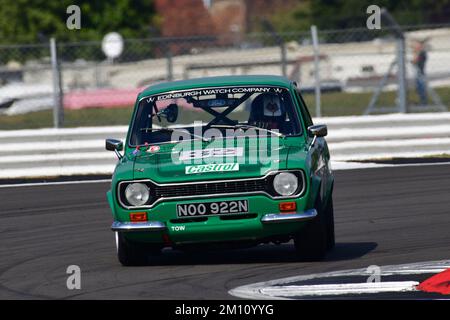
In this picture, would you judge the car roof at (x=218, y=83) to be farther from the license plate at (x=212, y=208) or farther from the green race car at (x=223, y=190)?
the license plate at (x=212, y=208)

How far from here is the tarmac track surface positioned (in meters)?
8.52

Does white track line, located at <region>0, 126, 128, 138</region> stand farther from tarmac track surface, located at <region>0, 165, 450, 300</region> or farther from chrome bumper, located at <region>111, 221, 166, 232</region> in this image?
chrome bumper, located at <region>111, 221, 166, 232</region>

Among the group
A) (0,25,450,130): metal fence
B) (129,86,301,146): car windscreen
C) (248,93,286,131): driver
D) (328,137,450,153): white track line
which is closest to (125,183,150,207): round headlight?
(129,86,301,146): car windscreen

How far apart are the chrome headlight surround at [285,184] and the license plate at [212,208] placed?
0.26 meters

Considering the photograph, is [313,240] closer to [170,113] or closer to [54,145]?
[170,113]

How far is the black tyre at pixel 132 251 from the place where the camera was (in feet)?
30.5

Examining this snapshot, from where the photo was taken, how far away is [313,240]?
9078 mm

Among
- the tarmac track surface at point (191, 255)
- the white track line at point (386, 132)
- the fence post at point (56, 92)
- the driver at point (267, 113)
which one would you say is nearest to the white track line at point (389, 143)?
the white track line at point (386, 132)

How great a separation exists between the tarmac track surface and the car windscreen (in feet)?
3.32

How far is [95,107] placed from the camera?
93.1 ft

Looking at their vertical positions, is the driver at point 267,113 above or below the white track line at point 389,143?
above

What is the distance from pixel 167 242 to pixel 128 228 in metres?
0.30

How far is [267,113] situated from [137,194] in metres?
1.47

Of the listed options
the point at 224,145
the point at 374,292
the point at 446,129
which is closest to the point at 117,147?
the point at 224,145
